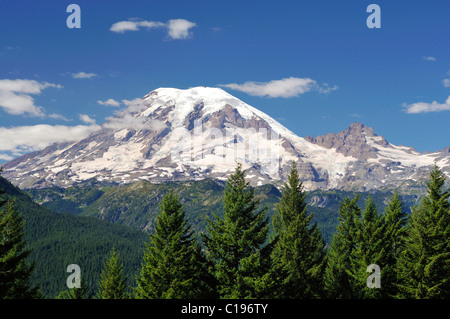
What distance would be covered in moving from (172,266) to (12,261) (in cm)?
1199

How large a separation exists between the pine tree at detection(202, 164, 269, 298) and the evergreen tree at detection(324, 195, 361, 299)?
1690cm

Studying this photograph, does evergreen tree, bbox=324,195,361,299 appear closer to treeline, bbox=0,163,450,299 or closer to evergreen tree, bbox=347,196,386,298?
treeline, bbox=0,163,450,299

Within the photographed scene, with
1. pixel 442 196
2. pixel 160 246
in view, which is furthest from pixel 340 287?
pixel 160 246

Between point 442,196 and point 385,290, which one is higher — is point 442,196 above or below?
above

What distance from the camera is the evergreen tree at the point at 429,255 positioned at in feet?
128

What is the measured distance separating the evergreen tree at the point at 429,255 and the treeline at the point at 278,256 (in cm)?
9

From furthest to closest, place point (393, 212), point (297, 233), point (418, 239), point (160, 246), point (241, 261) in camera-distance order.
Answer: point (393, 212) → point (297, 233) → point (418, 239) → point (160, 246) → point (241, 261)

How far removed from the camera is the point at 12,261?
32.0m

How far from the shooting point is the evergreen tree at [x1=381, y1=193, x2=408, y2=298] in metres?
45.9

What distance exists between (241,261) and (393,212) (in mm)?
25787

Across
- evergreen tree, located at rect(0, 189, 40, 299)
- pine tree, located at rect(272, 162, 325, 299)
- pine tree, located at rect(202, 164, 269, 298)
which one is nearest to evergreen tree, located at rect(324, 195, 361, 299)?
pine tree, located at rect(272, 162, 325, 299)
